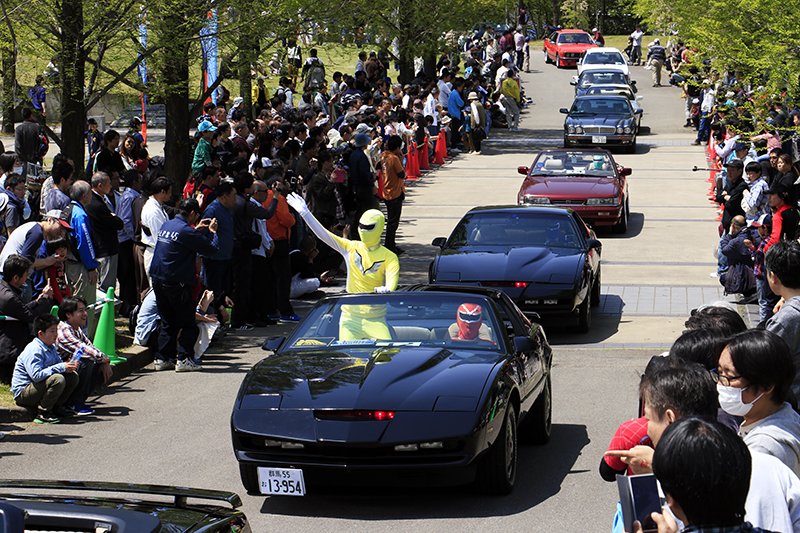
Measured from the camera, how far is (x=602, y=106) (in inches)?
1169

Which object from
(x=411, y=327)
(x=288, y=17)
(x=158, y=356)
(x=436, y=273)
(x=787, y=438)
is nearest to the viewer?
(x=787, y=438)

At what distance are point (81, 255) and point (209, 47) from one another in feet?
16.9

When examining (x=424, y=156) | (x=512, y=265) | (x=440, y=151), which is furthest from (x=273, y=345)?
(x=440, y=151)

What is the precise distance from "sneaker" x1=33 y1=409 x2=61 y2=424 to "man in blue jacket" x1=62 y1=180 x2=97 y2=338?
5.86 ft

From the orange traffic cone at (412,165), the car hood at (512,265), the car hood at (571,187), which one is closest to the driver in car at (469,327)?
the car hood at (512,265)

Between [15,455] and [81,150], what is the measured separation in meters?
6.45

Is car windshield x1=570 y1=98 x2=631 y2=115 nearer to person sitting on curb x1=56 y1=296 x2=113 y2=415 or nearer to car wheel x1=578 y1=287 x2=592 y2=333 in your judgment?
car wheel x1=578 y1=287 x2=592 y2=333

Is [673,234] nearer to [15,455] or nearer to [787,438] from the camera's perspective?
[15,455]

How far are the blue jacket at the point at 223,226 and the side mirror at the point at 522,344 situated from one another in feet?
17.9

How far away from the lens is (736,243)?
12.9 m

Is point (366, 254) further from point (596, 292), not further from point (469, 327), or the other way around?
point (596, 292)

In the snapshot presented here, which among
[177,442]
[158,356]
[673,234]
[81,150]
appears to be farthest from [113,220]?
[673,234]

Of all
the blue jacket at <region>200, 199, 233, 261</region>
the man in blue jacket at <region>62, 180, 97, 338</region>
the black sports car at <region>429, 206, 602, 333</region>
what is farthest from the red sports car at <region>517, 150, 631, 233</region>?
the man in blue jacket at <region>62, 180, 97, 338</region>

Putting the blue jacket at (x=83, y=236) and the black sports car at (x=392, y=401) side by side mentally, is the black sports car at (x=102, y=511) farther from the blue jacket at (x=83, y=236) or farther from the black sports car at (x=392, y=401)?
the blue jacket at (x=83, y=236)
